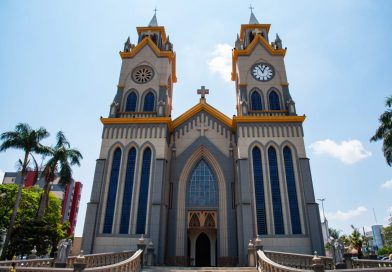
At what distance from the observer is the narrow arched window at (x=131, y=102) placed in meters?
27.8

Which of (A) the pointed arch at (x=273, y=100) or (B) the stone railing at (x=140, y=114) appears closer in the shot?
(B) the stone railing at (x=140, y=114)

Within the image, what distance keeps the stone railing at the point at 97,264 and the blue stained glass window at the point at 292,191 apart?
1145 centimetres

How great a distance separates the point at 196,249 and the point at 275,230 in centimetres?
673

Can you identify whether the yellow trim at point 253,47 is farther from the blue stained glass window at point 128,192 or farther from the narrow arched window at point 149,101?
the blue stained glass window at point 128,192

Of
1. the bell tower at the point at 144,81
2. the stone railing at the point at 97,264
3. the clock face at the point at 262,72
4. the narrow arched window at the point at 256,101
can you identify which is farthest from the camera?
the clock face at the point at 262,72

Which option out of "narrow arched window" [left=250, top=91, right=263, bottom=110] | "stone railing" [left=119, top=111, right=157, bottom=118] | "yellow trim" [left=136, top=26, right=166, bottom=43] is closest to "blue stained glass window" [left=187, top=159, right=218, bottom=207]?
"stone railing" [left=119, top=111, right=157, bottom=118]

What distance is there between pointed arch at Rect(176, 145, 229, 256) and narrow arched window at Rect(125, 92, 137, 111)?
7.43 meters

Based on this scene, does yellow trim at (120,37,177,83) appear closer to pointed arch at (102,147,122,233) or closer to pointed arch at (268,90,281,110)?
pointed arch at (102,147,122,233)

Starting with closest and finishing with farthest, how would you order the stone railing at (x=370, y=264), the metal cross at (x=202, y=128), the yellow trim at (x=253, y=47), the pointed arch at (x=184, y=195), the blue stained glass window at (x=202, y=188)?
1. the stone railing at (x=370, y=264)
2. the pointed arch at (x=184, y=195)
3. the blue stained glass window at (x=202, y=188)
4. the metal cross at (x=202, y=128)
5. the yellow trim at (x=253, y=47)

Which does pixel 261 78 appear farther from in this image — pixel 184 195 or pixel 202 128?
pixel 184 195

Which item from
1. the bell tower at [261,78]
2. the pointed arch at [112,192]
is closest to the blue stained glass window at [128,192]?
the pointed arch at [112,192]

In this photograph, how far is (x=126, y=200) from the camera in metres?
23.2

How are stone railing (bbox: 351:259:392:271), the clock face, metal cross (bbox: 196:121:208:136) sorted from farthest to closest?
the clock face → metal cross (bbox: 196:121:208:136) → stone railing (bbox: 351:259:392:271)

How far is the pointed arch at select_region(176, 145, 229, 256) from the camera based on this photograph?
22.8m
